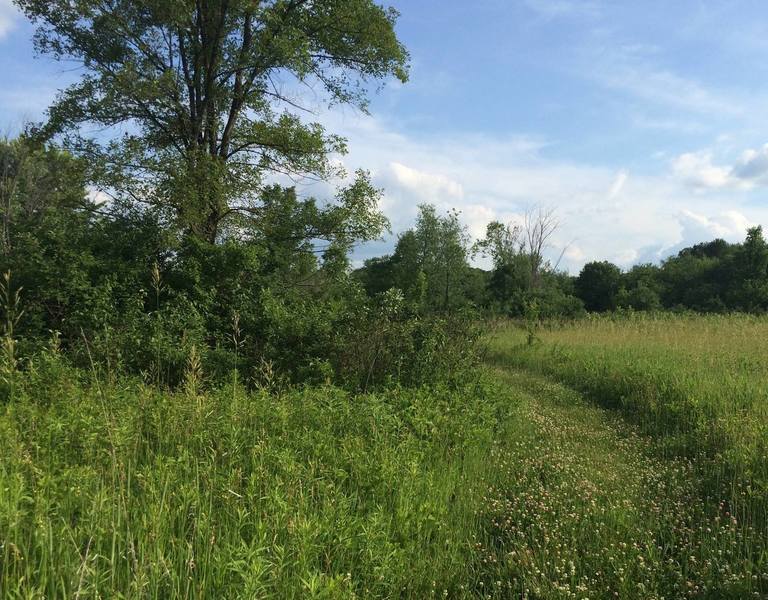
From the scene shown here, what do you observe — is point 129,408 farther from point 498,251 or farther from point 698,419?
point 498,251

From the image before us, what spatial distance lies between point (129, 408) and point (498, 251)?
147 feet

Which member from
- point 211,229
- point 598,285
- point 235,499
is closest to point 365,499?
point 235,499

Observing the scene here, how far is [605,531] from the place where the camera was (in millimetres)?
3445

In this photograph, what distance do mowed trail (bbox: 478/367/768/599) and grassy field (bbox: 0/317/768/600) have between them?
0.02 m

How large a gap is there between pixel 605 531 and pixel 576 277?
46196mm

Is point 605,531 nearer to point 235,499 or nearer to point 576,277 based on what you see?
point 235,499

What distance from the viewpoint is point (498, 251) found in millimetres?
46812

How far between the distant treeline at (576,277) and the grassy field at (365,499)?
25.0 metres

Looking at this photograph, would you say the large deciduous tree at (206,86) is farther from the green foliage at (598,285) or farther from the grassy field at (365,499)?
the green foliage at (598,285)

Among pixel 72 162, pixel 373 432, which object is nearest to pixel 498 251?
pixel 72 162

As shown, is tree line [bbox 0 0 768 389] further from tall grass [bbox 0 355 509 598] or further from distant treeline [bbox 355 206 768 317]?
distant treeline [bbox 355 206 768 317]

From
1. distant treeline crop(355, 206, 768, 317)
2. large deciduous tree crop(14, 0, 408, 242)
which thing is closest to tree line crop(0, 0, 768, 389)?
large deciduous tree crop(14, 0, 408, 242)

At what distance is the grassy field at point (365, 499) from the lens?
2.30m

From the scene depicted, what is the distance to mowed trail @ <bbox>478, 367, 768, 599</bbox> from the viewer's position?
2914 mm
